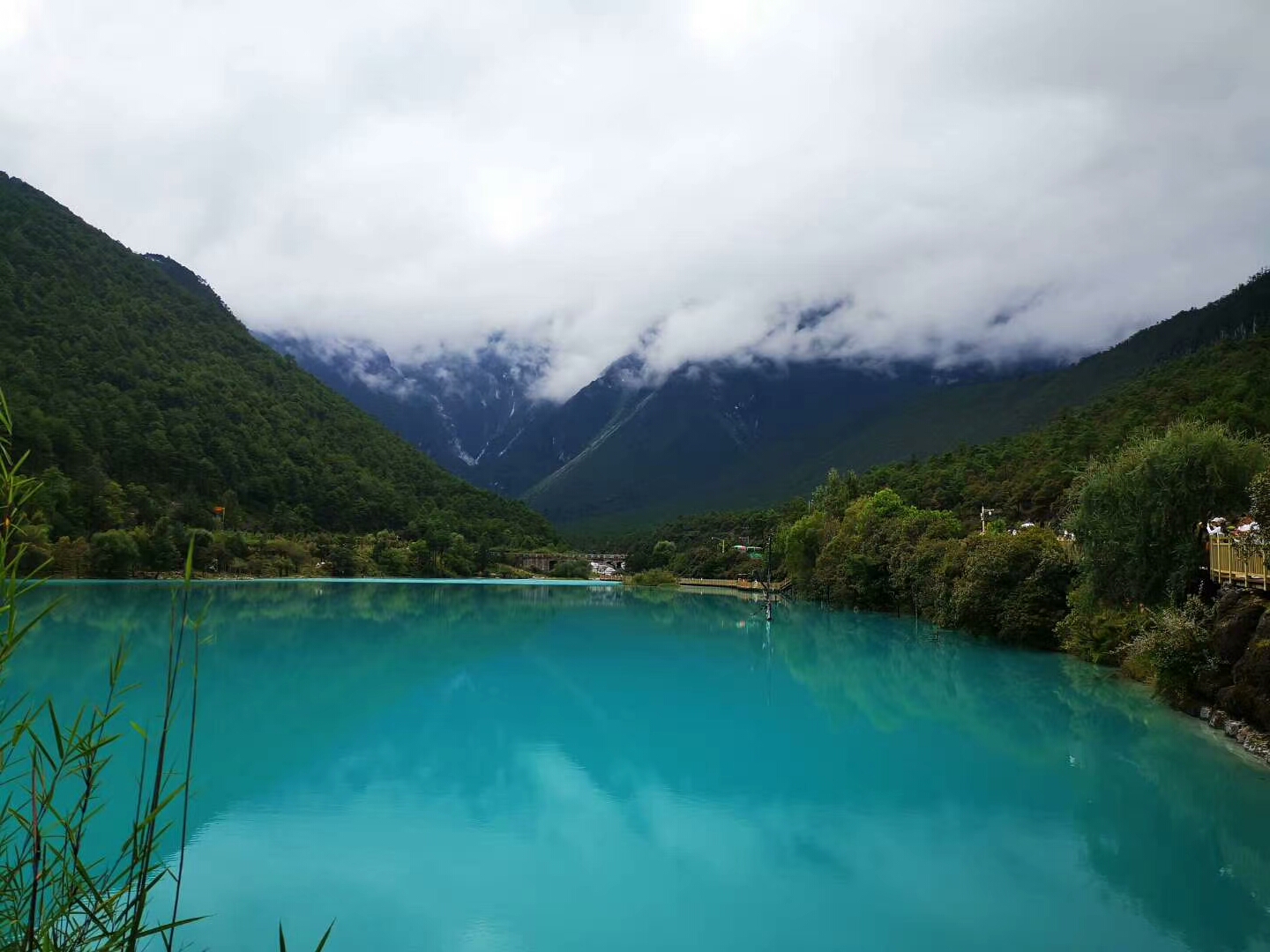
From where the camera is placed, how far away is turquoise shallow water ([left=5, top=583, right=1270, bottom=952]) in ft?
28.7

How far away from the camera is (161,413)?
80062mm

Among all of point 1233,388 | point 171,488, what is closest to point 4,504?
point 1233,388

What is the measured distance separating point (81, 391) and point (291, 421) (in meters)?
24.0

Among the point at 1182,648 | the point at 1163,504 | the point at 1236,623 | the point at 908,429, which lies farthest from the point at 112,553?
the point at 908,429

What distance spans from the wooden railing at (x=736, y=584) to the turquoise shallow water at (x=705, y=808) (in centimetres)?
4300

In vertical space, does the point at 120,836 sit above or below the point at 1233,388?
below

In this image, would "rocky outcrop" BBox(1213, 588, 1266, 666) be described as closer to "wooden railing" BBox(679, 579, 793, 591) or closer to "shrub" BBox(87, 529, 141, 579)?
"wooden railing" BBox(679, 579, 793, 591)

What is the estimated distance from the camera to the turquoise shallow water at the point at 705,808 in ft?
28.7

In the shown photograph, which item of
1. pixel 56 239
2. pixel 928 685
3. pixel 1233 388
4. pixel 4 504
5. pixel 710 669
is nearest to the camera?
pixel 4 504

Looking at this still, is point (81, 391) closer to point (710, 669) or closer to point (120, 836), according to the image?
point (710, 669)

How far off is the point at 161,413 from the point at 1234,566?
8460 cm

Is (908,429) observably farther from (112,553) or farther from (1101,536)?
(1101,536)

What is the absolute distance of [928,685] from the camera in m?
23.8

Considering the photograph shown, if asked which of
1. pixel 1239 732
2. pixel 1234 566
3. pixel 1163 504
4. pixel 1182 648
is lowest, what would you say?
pixel 1239 732
